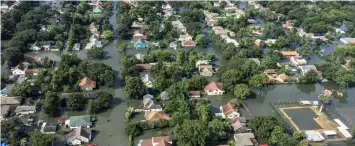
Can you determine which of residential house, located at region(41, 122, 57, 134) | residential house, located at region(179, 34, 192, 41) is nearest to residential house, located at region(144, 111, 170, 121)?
residential house, located at region(41, 122, 57, 134)

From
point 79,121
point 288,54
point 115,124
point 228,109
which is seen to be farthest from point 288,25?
point 79,121

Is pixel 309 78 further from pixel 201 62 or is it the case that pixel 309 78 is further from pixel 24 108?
pixel 24 108

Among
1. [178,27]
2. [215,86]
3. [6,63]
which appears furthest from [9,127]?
[178,27]

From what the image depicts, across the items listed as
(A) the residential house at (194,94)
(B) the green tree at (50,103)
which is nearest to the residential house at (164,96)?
(A) the residential house at (194,94)

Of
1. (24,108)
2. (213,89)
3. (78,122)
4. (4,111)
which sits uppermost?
(213,89)

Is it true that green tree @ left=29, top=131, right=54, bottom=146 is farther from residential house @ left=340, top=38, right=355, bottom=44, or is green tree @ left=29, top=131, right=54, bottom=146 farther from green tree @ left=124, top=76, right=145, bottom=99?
residential house @ left=340, top=38, right=355, bottom=44

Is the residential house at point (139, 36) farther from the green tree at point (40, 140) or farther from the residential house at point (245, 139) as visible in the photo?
the residential house at point (245, 139)
